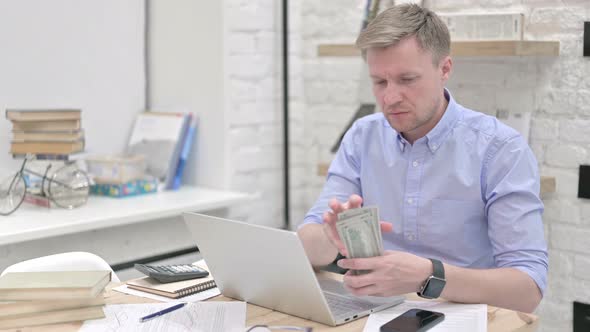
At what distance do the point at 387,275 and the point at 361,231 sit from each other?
0.13m

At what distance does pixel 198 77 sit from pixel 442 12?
0.95 metres

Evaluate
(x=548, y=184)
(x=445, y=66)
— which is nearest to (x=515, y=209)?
(x=445, y=66)

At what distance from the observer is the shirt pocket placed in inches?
79.3

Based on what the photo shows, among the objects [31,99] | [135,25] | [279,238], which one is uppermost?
[135,25]

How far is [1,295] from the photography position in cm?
160

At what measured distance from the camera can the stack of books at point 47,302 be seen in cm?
159

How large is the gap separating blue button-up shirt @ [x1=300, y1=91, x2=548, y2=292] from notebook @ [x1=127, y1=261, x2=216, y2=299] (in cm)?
40

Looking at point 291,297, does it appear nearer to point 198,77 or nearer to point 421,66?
point 421,66

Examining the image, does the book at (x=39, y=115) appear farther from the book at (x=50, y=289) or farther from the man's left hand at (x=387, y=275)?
the man's left hand at (x=387, y=275)

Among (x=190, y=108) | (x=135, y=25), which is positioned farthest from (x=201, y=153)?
(x=135, y=25)

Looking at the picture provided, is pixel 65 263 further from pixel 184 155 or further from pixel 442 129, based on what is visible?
pixel 184 155

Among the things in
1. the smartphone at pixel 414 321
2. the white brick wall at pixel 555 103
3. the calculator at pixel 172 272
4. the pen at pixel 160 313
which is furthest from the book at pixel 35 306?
the white brick wall at pixel 555 103

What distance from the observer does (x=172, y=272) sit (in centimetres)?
188

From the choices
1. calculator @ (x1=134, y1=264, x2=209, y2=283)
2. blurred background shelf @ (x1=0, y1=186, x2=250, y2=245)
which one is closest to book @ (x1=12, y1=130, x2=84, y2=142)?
blurred background shelf @ (x1=0, y1=186, x2=250, y2=245)
